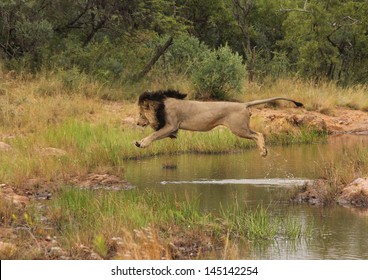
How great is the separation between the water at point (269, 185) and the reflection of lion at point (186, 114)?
90 cm

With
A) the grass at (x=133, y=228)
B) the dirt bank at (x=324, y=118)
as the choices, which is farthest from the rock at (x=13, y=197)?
the dirt bank at (x=324, y=118)

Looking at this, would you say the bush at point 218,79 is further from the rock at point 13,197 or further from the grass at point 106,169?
the rock at point 13,197

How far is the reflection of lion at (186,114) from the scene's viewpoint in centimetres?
1345

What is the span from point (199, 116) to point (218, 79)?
37.2 feet

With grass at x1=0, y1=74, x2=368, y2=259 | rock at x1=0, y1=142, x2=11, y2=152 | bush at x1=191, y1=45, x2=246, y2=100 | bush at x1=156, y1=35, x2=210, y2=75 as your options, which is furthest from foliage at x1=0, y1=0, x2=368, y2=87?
rock at x1=0, y1=142, x2=11, y2=152

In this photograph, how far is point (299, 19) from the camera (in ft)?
101

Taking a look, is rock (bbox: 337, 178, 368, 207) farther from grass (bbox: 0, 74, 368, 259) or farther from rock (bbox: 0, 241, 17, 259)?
rock (bbox: 0, 241, 17, 259)

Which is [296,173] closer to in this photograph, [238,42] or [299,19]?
[299,19]

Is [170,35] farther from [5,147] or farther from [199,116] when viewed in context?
[199,116]

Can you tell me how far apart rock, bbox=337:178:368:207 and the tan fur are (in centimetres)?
153

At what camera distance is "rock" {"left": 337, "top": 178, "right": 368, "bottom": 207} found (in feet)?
40.0

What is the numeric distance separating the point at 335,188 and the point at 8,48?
51.4 ft

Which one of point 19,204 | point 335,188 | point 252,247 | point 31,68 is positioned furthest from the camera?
point 31,68
